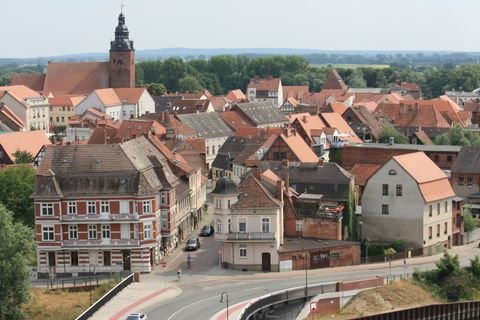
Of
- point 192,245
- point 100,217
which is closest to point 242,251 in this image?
point 192,245

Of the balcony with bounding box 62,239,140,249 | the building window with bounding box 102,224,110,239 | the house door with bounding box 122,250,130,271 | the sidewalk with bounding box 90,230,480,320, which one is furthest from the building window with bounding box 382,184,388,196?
the building window with bounding box 102,224,110,239

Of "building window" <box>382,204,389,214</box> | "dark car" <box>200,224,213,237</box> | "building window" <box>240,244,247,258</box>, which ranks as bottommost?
"dark car" <box>200,224,213,237</box>

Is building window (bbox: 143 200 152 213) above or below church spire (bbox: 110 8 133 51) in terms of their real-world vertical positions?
below

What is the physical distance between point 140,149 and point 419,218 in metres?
22.3

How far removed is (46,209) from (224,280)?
13.8 meters

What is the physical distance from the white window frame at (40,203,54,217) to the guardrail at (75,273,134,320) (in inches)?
308

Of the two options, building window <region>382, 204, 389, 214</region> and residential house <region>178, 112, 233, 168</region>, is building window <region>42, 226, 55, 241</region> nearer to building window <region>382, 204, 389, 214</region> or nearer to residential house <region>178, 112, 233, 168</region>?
building window <region>382, 204, 389, 214</region>

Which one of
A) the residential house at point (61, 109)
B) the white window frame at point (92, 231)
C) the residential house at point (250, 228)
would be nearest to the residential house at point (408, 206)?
the residential house at point (250, 228)

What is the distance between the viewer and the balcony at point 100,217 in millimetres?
68375

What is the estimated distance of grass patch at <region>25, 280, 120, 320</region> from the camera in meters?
59.8

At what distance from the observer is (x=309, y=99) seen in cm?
19488

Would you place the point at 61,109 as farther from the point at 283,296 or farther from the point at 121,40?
the point at 283,296

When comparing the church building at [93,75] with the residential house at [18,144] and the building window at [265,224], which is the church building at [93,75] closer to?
the residential house at [18,144]

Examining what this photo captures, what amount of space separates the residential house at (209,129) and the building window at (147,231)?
50.8 metres
